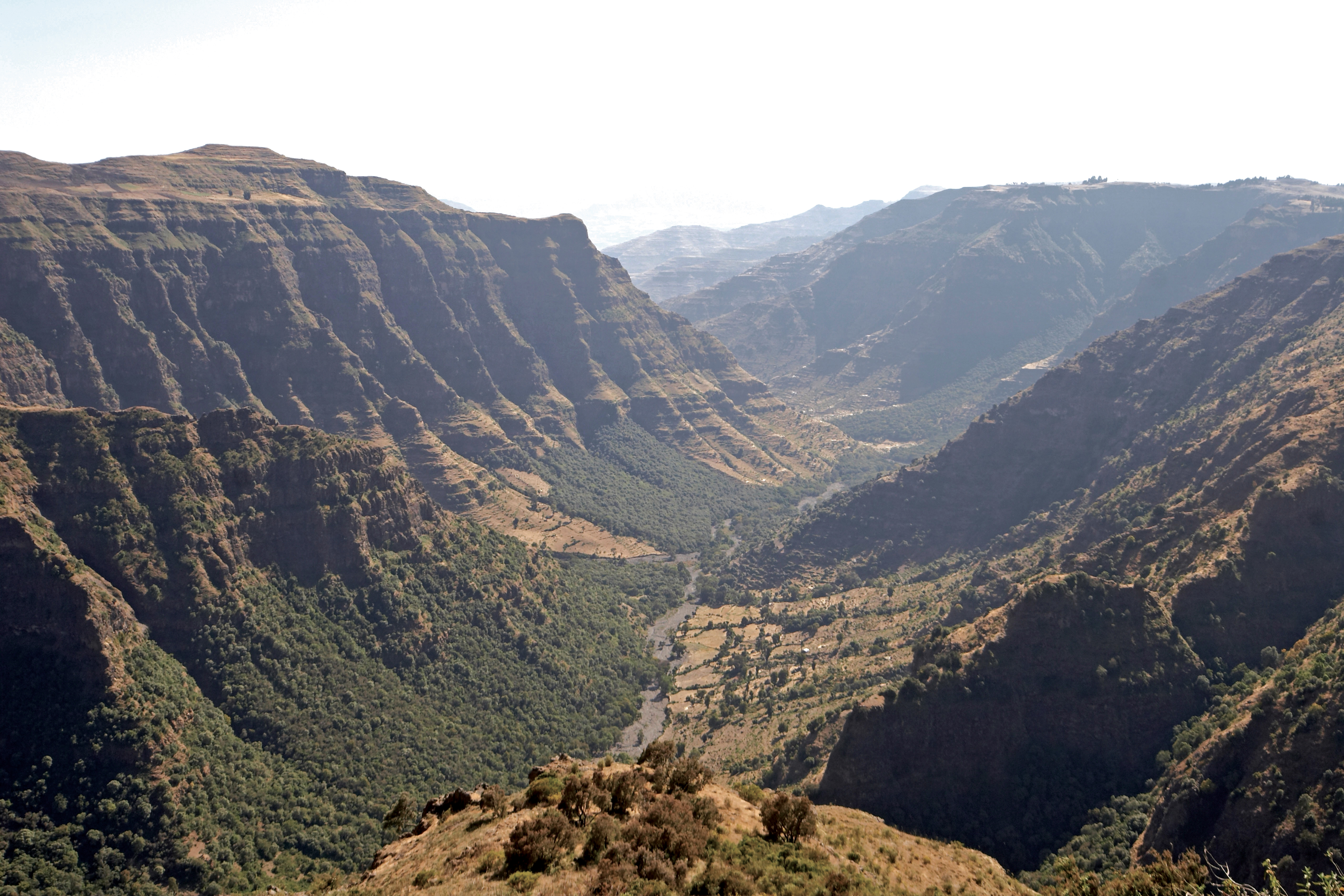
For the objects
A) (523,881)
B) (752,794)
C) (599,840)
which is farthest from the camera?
(752,794)

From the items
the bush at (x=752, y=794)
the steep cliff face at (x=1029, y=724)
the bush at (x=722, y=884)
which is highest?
the bush at (x=722, y=884)

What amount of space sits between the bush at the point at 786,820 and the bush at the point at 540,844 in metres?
13.6

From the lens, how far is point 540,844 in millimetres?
42906

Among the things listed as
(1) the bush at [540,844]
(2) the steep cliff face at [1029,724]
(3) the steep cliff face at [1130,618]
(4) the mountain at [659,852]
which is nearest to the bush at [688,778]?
(4) the mountain at [659,852]

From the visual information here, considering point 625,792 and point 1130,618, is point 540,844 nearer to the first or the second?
point 625,792

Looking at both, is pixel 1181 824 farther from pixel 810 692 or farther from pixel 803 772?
pixel 810 692

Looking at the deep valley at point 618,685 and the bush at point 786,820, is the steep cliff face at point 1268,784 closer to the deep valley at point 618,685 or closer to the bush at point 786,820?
the deep valley at point 618,685

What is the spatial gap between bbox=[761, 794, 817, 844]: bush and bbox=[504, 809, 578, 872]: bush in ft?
44.5

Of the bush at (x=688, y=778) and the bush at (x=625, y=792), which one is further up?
the bush at (x=625, y=792)

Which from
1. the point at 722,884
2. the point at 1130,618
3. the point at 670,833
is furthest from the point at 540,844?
the point at 1130,618

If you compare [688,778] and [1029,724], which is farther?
[1029,724]

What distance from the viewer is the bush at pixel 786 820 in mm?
49594

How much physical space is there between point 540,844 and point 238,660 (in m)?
84.5

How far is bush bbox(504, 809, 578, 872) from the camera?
42.5 meters
